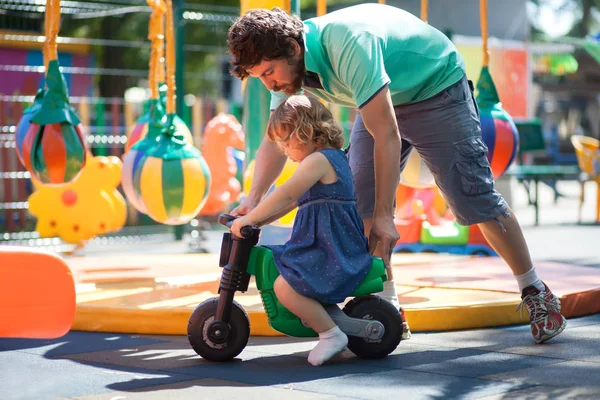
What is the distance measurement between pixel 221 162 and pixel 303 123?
5981 millimetres

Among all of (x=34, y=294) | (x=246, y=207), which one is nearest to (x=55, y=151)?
(x=34, y=294)

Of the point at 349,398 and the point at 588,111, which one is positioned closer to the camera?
the point at 349,398

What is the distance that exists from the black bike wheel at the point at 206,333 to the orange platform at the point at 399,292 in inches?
23.5

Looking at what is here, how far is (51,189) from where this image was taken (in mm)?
9102

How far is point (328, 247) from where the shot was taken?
11.8 feet

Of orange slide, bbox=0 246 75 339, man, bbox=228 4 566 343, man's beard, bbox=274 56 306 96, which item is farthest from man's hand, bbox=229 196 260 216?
orange slide, bbox=0 246 75 339

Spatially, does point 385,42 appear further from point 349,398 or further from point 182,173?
point 182,173

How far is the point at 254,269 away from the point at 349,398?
853 mm

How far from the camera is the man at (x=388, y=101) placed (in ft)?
11.3

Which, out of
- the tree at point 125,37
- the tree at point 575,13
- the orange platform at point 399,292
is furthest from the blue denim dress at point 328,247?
the tree at point 575,13

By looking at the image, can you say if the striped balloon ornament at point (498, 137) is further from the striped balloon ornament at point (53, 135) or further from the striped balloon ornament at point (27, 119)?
the striped balloon ornament at point (27, 119)

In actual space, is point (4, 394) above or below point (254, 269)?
below

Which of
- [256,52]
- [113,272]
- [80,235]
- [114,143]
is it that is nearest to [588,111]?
[114,143]

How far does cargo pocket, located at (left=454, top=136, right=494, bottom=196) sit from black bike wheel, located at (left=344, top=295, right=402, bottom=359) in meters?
0.60
